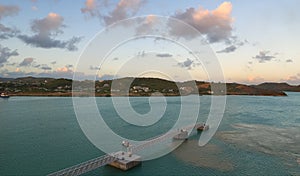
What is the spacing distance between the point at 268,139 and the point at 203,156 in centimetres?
900

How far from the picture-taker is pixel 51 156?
631 inches

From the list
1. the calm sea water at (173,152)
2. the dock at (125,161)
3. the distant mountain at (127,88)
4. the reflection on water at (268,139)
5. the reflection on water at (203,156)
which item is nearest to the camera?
the dock at (125,161)

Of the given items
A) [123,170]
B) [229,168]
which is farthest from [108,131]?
[229,168]

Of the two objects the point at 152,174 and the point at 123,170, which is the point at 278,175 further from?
the point at 123,170

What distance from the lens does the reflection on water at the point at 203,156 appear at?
49.2 ft

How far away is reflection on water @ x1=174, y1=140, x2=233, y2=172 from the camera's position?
15.0 m

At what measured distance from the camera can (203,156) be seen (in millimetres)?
16719

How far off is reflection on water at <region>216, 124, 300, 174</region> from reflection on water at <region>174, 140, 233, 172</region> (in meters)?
3.16

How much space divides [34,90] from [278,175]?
8118 cm

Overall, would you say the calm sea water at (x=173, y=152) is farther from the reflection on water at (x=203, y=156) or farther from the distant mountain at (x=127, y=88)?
the distant mountain at (x=127, y=88)

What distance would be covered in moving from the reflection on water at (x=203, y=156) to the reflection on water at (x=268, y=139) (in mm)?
3163

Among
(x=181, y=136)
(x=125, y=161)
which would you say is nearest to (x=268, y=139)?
(x=181, y=136)

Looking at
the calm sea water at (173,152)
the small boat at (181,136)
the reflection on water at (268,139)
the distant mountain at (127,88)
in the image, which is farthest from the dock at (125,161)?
the distant mountain at (127,88)

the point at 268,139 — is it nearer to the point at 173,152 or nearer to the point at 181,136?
the point at 181,136
